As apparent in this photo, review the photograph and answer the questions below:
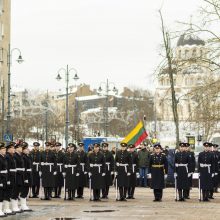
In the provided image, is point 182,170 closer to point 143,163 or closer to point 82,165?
point 82,165

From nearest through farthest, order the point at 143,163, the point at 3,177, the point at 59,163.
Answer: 1. the point at 3,177
2. the point at 59,163
3. the point at 143,163

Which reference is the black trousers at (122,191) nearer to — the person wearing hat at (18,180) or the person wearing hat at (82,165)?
the person wearing hat at (82,165)

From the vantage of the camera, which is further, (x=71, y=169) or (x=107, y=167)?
(x=107, y=167)

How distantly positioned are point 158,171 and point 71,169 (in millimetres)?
3164

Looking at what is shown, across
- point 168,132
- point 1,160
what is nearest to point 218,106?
point 1,160

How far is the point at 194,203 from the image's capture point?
24.2 metres

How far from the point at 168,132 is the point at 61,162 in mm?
72616

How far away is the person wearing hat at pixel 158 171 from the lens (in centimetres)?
2523

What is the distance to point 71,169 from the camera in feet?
85.1

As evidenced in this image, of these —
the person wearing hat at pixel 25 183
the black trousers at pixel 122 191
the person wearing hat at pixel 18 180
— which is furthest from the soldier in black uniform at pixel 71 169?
the person wearing hat at pixel 18 180

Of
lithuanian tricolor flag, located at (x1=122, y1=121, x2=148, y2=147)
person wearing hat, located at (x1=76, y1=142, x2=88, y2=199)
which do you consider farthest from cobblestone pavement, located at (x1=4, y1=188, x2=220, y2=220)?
lithuanian tricolor flag, located at (x1=122, y1=121, x2=148, y2=147)

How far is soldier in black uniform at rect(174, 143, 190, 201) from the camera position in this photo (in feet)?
82.7

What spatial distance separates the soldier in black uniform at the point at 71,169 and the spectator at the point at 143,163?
8031mm

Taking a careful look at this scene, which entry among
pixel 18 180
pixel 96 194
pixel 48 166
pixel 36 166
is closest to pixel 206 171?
pixel 96 194
